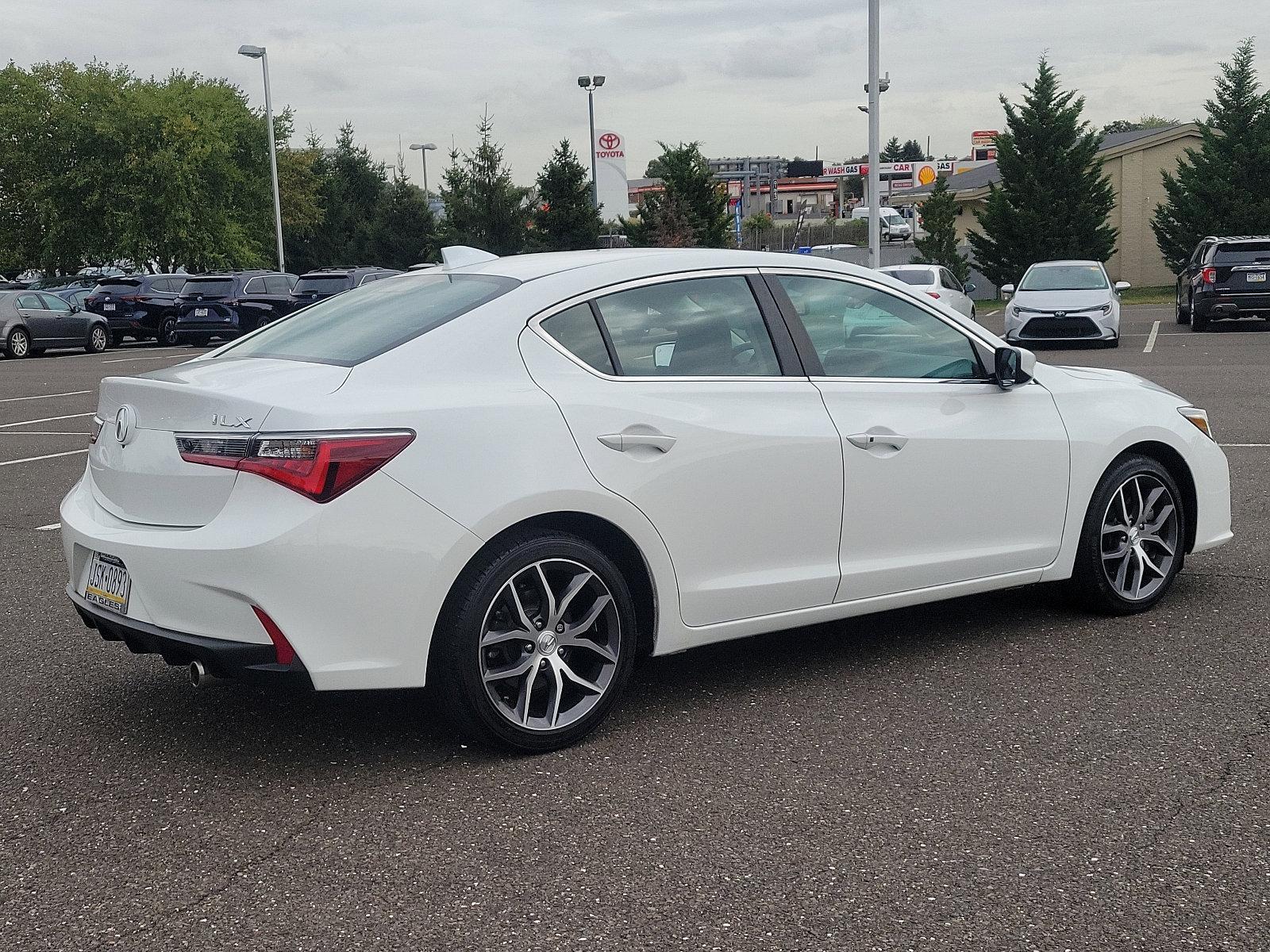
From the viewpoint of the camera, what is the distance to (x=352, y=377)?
4.11 m

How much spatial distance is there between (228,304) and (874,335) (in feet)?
92.4

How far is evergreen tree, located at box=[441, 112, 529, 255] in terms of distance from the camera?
4775 centimetres

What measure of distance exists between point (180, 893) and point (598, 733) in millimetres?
1502

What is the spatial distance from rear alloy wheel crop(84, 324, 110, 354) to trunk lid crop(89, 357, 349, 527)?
2786cm

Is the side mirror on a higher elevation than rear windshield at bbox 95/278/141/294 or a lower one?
higher

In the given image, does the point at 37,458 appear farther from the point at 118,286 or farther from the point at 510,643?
the point at 118,286

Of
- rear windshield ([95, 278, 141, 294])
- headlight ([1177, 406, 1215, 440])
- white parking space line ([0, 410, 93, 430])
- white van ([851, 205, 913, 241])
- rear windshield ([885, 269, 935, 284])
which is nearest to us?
headlight ([1177, 406, 1215, 440])

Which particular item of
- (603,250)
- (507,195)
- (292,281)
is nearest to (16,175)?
(507,195)

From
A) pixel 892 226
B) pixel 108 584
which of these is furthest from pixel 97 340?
pixel 892 226

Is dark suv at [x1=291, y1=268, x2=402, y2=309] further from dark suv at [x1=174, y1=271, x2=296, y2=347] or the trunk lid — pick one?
the trunk lid

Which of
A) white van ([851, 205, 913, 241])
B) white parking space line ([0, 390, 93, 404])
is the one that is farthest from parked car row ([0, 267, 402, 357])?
white van ([851, 205, 913, 241])

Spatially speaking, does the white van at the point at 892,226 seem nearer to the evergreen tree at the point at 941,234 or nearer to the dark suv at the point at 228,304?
the evergreen tree at the point at 941,234

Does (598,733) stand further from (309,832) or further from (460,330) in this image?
(460,330)

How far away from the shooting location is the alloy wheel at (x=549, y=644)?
13.7 feet
